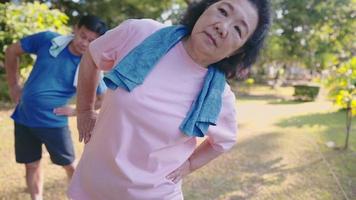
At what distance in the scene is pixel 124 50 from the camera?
4.31 feet

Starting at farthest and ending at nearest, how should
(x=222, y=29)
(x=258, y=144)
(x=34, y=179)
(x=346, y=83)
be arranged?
(x=258, y=144)
(x=346, y=83)
(x=34, y=179)
(x=222, y=29)

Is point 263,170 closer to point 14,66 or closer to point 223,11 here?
point 14,66

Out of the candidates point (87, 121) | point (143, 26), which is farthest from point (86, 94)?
point (143, 26)

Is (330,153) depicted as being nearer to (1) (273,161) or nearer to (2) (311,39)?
(1) (273,161)

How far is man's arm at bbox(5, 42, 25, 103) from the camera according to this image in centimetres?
243

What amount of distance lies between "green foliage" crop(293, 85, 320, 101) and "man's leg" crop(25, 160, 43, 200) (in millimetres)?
11921

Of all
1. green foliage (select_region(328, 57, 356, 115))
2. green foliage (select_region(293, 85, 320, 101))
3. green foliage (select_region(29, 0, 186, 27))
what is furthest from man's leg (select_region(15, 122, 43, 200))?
green foliage (select_region(293, 85, 320, 101))

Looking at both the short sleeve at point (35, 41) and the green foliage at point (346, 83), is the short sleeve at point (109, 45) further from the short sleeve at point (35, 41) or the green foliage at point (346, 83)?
the green foliage at point (346, 83)

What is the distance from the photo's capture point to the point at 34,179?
2.71m

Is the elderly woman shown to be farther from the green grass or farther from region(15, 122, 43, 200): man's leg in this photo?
the green grass

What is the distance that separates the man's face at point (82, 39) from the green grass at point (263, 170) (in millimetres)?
1333

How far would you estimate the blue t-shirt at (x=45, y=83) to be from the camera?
2346mm

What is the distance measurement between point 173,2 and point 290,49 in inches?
284

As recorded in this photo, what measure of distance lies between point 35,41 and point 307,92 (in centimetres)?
1225
